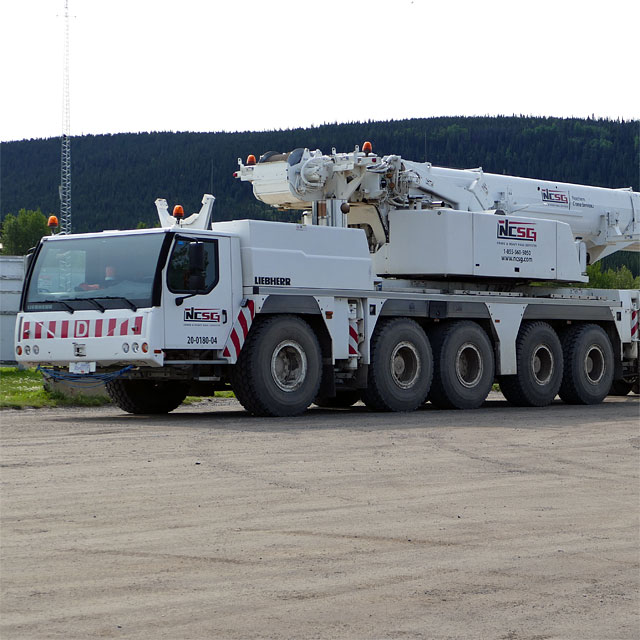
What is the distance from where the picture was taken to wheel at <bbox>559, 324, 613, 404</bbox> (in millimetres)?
21120

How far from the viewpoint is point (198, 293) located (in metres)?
15.6

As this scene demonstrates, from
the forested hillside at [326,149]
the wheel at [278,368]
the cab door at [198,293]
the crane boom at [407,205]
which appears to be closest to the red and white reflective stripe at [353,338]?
the wheel at [278,368]

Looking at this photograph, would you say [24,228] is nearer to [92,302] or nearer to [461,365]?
[461,365]

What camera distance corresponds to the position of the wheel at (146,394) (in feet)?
58.0

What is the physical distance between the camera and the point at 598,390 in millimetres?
21609

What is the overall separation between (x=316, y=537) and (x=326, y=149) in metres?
118

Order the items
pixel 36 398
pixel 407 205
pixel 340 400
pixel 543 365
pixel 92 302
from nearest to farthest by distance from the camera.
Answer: pixel 92 302 → pixel 407 205 → pixel 36 398 → pixel 340 400 → pixel 543 365

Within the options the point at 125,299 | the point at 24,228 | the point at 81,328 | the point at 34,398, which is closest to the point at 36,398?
the point at 34,398

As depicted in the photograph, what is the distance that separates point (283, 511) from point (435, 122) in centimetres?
12730

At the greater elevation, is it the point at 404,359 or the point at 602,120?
the point at 602,120

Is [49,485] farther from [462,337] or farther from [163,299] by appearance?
[462,337]

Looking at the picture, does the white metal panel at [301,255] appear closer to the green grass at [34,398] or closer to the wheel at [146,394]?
the wheel at [146,394]

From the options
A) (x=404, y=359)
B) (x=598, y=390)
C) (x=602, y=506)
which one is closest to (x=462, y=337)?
(x=404, y=359)

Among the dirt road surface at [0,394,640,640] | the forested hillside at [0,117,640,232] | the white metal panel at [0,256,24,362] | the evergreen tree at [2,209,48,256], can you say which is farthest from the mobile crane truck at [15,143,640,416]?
the evergreen tree at [2,209,48,256]
